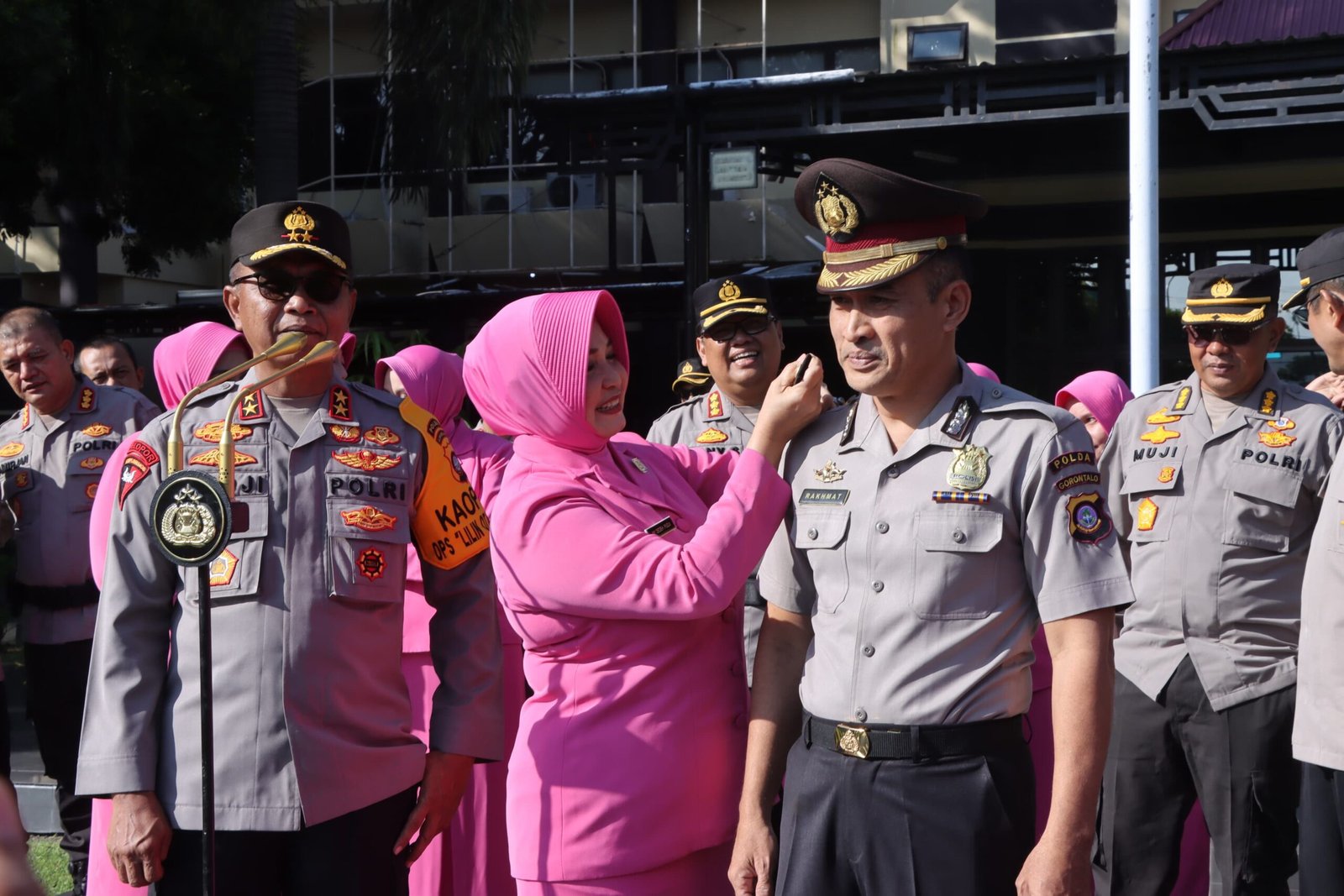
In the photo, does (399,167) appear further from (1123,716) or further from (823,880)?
(823,880)

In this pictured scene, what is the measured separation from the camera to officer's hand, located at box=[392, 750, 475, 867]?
2.89m

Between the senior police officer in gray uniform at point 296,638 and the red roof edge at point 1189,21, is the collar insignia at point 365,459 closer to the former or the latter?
the senior police officer in gray uniform at point 296,638

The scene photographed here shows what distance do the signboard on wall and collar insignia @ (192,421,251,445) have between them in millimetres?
9147

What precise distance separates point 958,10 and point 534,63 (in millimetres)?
5310

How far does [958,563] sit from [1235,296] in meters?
2.36

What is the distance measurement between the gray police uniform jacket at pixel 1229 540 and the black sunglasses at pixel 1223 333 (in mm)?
152

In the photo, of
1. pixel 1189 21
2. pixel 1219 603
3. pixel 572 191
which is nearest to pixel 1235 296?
pixel 1219 603

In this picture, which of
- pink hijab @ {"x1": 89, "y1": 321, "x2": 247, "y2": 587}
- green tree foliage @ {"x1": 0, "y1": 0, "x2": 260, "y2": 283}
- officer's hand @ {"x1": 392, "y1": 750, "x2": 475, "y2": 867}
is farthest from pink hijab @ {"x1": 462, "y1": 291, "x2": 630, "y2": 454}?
green tree foliage @ {"x1": 0, "y1": 0, "x2": 260, "y2": 283}

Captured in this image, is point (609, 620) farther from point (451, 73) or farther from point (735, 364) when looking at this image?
point (451, 73)

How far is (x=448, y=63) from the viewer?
40.3ft

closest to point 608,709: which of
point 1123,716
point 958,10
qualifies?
point 1123,716

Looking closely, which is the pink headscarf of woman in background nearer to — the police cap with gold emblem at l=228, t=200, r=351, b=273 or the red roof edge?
the police cap with gold emblem at l=228, t=200, r=351, b=273

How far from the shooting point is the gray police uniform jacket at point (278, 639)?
271 centimetres

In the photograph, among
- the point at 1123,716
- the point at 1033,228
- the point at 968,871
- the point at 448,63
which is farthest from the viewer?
the point at 1033,228
